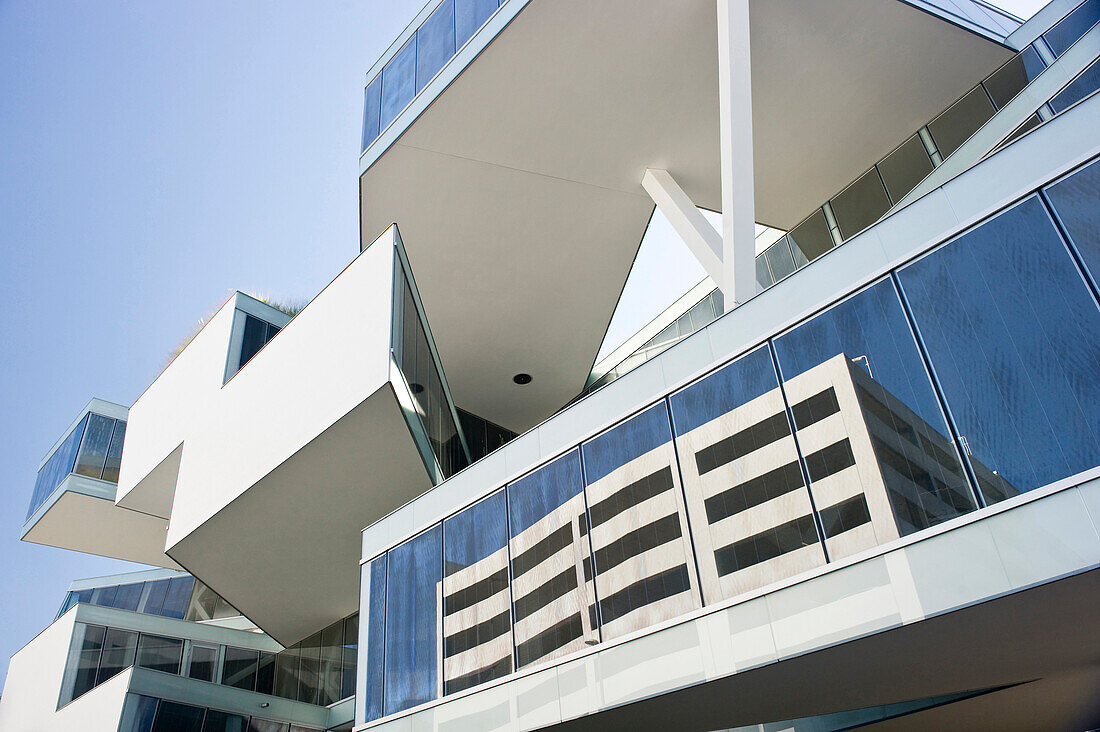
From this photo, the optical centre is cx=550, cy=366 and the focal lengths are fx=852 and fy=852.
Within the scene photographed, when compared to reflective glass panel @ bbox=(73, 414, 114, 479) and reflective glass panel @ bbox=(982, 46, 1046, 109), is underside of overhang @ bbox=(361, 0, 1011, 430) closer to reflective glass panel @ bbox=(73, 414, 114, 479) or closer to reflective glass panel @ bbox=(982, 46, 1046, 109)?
reflective glass panel @ bbox=(982, 46, 1046, 109)

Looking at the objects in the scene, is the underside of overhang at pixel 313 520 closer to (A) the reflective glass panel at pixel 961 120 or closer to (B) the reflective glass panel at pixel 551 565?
(B) the reflective glass panel at pixel 551 565

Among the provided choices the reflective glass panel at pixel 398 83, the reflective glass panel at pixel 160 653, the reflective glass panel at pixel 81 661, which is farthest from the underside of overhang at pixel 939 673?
the reflective glass panel at pixel 81 661

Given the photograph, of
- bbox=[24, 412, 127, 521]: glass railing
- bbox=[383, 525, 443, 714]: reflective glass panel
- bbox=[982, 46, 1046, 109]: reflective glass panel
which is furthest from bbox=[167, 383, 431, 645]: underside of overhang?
bbox=[982, 46, 1046, 109]: reflective glass panel

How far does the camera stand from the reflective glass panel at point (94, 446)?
24.3 m

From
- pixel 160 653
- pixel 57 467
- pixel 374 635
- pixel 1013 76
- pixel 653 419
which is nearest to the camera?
pixel 653 419

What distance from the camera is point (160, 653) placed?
18.9 meters

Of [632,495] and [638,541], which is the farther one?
[632,495]

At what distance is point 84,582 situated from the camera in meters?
27.7

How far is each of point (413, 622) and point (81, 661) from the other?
1105 cm

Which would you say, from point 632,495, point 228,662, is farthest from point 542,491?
point 228,662

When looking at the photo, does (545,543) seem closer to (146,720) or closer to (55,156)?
(146,720)

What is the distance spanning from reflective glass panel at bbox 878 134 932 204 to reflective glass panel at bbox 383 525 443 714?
35.8 ft

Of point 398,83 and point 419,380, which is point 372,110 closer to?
point 398,83

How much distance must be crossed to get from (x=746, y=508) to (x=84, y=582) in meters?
26.4
